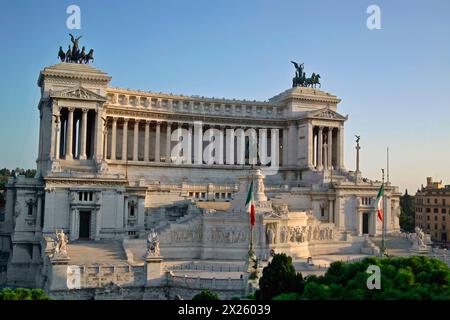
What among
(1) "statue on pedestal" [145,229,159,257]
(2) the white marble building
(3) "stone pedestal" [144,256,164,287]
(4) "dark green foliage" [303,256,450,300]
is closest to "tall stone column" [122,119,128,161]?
(2) the white marble building

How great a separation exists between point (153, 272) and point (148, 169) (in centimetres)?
3541

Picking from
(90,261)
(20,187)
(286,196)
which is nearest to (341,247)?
(286,196)

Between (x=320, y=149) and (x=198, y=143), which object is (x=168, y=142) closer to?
(x=198, y=143)

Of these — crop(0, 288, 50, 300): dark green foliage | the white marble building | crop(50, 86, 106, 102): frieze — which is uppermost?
crop(50, 86, 106, 102): frieze

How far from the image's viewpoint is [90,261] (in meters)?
50.9

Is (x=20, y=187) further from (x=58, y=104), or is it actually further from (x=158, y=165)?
(x=158, y=165)

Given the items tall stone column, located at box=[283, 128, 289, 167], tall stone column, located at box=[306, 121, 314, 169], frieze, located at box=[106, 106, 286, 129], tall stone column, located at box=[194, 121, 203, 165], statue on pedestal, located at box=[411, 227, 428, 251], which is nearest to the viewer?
statue on pedestal, located at box=[411, 227, 428, 251]

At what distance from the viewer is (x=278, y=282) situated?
1359 inches

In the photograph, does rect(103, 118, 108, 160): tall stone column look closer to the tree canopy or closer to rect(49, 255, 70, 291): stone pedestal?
rect(49, 255, 70, 291): stone pedestal

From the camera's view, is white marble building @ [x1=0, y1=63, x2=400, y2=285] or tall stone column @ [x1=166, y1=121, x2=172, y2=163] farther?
tall stone column @ [x1=166, y1=121, x2=172, y2=163]

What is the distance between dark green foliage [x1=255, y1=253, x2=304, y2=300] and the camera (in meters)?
34.3

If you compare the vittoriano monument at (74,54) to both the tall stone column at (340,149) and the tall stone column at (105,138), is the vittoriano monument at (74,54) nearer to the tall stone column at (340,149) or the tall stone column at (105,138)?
the tall stone column at (105,138)

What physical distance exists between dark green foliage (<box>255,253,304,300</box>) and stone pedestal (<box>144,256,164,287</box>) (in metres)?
13.9

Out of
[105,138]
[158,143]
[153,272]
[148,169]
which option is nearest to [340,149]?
[158,143]
